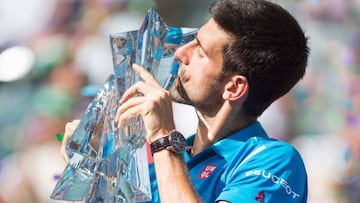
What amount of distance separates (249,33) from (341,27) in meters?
2.11

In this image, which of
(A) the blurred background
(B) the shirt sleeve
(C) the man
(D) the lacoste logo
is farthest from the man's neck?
(A) the blurred background

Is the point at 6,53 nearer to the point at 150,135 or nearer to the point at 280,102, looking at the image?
the point at 280,102

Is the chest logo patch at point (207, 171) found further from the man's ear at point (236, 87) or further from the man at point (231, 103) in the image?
the man's ear at point (236, 87)

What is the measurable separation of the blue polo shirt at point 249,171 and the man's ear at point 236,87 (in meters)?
0.10

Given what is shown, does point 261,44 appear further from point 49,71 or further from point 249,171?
point 49,71

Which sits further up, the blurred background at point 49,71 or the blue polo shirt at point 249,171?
the blue polo shirt at point 249,171

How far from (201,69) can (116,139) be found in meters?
0.27

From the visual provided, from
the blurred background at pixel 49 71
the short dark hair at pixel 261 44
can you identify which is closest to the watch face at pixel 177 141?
the short dark hair at pixel 261 44

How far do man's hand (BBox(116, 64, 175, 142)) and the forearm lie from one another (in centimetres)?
5

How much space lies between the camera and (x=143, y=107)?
173 cm

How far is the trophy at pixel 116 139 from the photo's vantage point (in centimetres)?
178

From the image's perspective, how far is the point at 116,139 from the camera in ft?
5.93

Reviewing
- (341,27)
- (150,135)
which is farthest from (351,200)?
(150,135)

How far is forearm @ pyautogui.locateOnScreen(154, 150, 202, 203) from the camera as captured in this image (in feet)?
5.47
